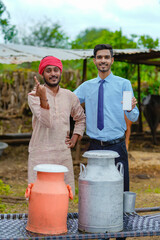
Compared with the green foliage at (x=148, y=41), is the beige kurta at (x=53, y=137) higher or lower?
lower

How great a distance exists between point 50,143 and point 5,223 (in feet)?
2.74

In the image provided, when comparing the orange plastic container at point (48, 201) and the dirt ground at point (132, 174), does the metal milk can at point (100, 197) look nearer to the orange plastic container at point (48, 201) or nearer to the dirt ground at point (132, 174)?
the orange plastic container at point (48, 201)

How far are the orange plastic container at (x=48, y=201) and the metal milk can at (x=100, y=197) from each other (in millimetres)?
124

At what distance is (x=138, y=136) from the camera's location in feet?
36.7

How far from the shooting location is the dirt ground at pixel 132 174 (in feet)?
17.6

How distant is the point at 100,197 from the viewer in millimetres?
2277

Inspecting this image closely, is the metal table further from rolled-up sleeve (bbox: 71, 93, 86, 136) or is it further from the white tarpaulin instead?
the white tarpaulin

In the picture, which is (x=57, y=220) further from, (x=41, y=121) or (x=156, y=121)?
(x=156, y=121)

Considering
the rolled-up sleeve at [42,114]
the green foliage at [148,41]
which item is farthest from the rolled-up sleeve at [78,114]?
the green foliage at [148,41]

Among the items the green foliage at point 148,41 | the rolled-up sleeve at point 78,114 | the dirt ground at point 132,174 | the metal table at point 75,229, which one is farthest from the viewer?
the green foliage at point 148,41

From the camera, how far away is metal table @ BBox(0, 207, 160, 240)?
2188mm

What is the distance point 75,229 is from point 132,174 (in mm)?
5252

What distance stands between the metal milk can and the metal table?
9 cm

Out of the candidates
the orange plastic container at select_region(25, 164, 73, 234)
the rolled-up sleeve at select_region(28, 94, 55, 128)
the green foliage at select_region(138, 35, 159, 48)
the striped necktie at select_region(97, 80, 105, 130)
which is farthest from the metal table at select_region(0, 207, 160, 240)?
the green foliage at select_region(138, 35, 159, 48)
